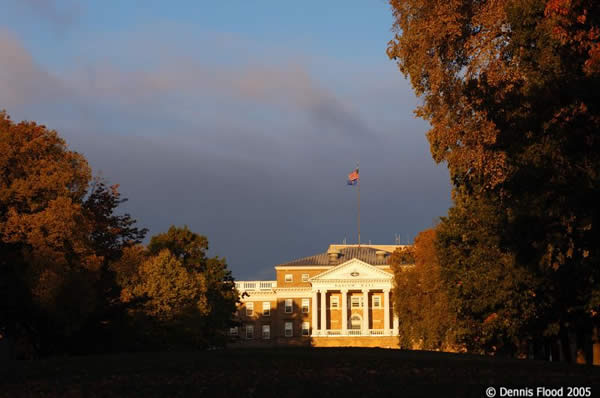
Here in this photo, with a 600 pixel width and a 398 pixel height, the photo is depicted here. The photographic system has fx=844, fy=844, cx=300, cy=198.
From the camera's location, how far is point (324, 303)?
13150cm

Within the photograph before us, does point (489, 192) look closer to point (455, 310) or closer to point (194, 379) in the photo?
point (194, 379)

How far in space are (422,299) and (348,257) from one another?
6706 centimetres

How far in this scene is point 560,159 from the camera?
20328mm

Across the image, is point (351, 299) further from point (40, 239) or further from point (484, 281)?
point (484, 281)

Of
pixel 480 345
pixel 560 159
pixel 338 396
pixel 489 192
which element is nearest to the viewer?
pixel 338 396

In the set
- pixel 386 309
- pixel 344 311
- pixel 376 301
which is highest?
pixel 376 301

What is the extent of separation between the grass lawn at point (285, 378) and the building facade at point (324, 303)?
104797mm

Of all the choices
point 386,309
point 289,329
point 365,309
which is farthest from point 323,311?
point 386,309

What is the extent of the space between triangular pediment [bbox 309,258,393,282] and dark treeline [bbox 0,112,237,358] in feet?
235

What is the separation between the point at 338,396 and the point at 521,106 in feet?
33.5

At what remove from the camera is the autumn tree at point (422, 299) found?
61.7 meters

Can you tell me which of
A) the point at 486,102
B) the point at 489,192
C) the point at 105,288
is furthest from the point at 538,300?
the point at 105,288

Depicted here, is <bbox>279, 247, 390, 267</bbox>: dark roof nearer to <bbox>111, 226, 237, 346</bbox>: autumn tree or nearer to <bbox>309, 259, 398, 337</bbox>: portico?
<bbox>309, 259, 398, 337</bbox>: portico

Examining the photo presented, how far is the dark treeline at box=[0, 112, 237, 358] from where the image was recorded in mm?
42562
